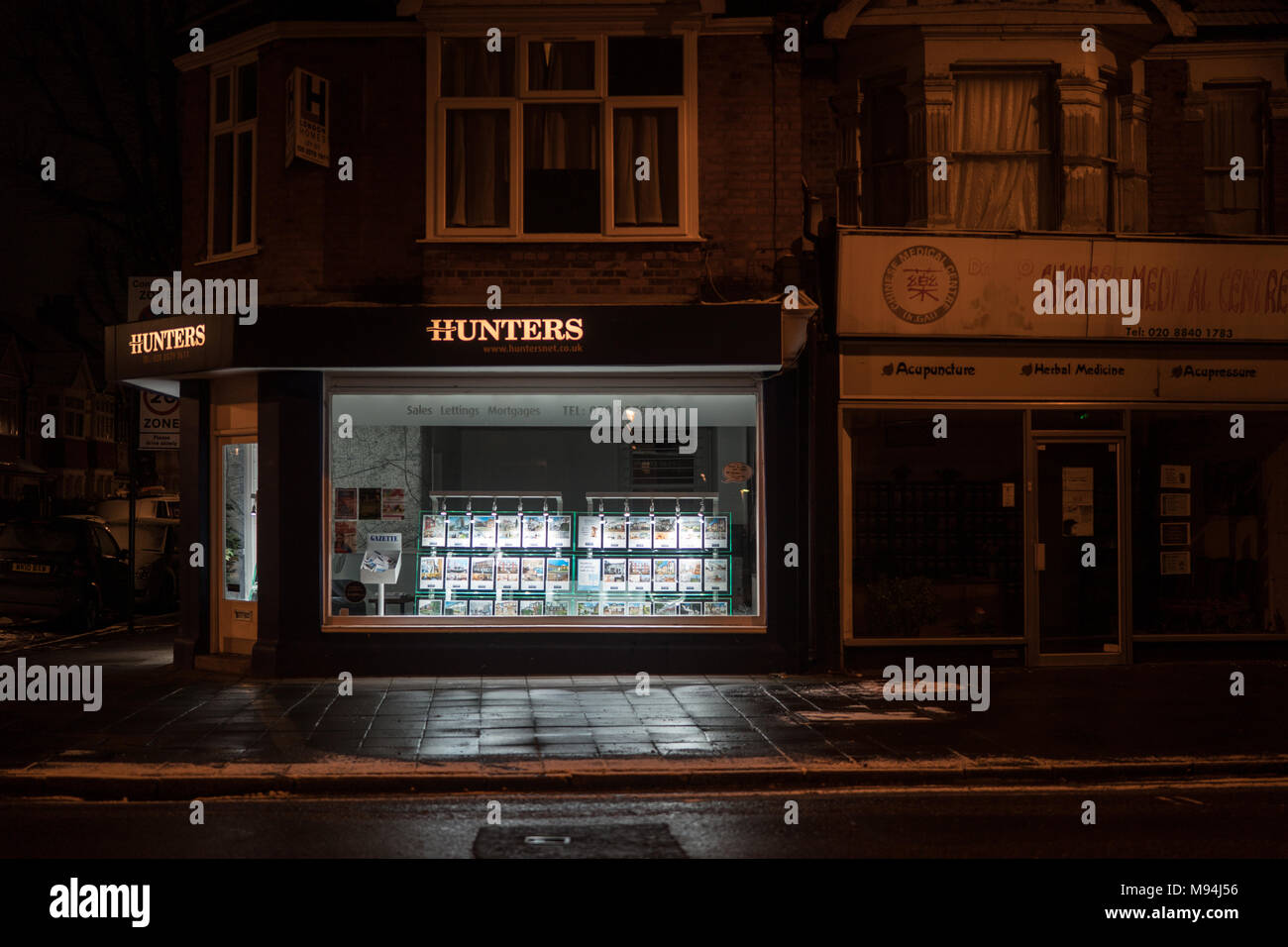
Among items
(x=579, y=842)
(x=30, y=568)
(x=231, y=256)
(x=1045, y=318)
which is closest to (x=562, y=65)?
(x=231, y=256)

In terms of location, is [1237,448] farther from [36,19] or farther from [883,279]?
[36,19]

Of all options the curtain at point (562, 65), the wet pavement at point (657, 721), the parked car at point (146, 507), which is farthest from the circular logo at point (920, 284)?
the parked car at point (146, 507)

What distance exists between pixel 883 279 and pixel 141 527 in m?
14.8

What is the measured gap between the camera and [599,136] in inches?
515

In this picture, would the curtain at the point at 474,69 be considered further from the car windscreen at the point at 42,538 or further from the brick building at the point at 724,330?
the car windscreen at the point at 42,538

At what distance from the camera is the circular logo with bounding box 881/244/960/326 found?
515 inches

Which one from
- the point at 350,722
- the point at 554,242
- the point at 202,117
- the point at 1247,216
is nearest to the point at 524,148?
the point at 554,242

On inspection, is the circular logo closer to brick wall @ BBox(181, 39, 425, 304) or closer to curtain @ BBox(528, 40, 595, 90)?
curtain @ BBox(528, 40, 595, 90)

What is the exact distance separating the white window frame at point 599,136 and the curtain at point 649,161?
0.30 feet

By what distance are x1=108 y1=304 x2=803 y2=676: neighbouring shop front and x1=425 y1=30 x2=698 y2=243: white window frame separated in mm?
1071

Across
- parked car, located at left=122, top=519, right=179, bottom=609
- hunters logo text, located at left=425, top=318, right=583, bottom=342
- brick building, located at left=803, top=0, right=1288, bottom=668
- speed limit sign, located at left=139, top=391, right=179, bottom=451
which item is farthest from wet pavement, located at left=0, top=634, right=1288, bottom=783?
parked car, located at left=122, top=519, right=179, bottom=609

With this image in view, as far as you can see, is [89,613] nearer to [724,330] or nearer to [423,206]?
[423,206]

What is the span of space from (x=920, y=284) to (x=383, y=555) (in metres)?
6.82

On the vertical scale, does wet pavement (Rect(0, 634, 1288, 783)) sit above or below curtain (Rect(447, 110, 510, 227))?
below
